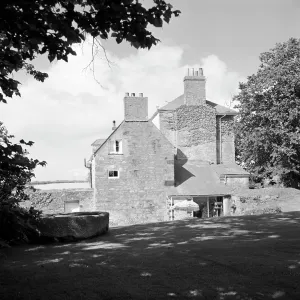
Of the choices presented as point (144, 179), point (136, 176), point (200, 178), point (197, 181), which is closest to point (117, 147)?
point (136, 176)

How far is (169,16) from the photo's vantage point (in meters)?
5.70

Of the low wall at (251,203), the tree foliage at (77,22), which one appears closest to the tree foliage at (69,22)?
the tree foliage at (77,22)

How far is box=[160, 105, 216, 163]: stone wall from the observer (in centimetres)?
4297

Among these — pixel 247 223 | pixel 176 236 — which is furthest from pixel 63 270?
pixel 247 223

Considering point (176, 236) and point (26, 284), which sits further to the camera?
point (176, 236)

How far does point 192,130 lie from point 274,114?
9724 millimetres

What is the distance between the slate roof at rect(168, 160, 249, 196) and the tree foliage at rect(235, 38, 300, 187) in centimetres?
289

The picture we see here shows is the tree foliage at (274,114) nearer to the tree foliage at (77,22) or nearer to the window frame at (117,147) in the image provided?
the window frame at (117,147)

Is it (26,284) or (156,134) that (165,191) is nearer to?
(156,134)

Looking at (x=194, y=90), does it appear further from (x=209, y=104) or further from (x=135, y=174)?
(x=135, y=174)

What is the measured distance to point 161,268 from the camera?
29.1 ft

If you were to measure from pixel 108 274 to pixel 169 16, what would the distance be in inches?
211

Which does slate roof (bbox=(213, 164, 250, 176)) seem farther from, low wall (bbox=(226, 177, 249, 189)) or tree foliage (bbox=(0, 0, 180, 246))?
tree foliage (bbox=(0, 0, 180, 246))

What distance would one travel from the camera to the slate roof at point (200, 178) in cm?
3662
